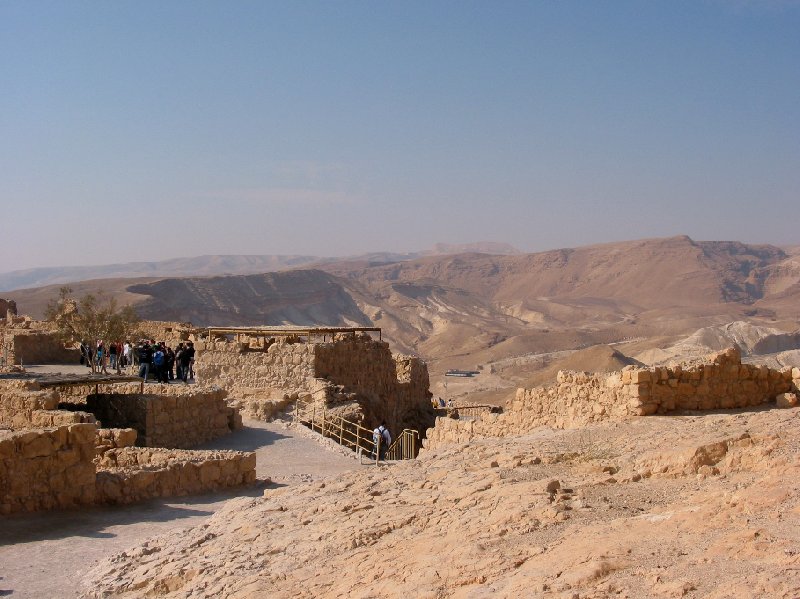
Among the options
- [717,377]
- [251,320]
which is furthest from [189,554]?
[251,320]

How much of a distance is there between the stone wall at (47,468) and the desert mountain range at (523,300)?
31.8 metres

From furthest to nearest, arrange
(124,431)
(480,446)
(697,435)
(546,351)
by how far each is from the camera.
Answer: (546,351) → (124,431) → (480,446) → (697,435)

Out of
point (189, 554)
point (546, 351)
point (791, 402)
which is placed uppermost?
point (791, 402)

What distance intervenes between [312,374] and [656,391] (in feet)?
31.4

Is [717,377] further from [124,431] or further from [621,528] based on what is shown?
[124,431]

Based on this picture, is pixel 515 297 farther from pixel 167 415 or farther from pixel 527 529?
pixel 527 529

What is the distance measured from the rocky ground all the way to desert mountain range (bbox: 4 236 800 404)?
104ft

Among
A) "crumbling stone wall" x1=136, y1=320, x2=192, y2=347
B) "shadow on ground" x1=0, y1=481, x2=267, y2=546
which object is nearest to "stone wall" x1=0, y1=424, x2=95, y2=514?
"shadow on ground" x1=0, y1=481, x2=267, y2=546

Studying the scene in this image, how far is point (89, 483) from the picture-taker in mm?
9141

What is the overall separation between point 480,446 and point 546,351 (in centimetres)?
5428

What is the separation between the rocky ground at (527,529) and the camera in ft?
14.0

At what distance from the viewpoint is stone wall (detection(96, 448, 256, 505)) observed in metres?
9.50

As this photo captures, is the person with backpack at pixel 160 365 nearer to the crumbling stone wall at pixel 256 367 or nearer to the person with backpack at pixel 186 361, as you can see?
the person with backpack at pixel 186 361

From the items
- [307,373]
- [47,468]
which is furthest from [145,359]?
[47,468]
